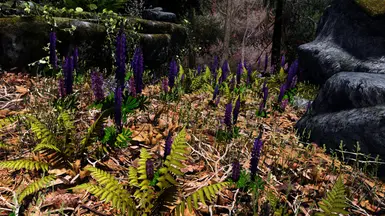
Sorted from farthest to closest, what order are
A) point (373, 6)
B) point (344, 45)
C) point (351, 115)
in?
point (344, 45) < point (373, 6) < point (351, 115)

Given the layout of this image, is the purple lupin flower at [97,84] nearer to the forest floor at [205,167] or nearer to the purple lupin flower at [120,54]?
the purple lupin flower at [120,54]

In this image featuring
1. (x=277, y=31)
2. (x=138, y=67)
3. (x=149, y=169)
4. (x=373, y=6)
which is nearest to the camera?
(x=149, y=169)

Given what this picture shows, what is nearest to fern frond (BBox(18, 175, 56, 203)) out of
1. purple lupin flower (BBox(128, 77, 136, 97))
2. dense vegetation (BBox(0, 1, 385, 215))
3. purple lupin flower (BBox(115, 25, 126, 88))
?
dense vegetation (BBox(0, 1, 385, 215))

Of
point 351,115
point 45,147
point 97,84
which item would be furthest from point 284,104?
point 45,147

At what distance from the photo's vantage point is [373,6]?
5957 mm

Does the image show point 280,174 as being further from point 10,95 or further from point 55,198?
point 10,95

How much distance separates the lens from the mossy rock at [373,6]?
578 centimetres

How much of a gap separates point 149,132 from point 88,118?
67 cm

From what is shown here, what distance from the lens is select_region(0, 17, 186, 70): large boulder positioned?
13.5 ft

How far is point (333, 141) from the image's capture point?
3.09m

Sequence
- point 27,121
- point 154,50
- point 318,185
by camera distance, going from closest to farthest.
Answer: point 318,185, point 27,121, point 154,50

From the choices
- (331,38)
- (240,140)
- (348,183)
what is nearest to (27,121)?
(240,140)

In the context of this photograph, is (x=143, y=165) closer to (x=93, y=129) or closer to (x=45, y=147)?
(x=93, y=129)

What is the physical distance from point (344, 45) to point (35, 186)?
6912 mm
